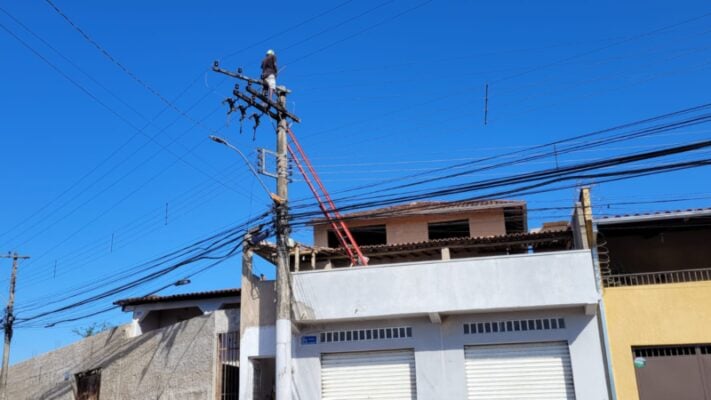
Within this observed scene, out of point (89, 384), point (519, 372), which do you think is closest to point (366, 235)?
point (89, 384)

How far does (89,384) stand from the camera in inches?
882

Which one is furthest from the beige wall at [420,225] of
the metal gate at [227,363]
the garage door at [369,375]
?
the garage door at [369,375]

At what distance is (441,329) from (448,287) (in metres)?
1.07

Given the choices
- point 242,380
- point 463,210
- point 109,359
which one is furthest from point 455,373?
point 109,359

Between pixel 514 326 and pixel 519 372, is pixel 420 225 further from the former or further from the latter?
pixel 519 372

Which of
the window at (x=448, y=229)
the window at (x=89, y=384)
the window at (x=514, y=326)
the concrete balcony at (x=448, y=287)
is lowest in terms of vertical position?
the window at (x=89, y=384)

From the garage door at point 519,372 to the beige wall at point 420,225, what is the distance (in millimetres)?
8619

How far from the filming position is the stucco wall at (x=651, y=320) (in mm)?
15547

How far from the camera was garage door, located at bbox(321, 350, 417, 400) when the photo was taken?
17.2m

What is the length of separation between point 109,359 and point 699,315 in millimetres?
16907

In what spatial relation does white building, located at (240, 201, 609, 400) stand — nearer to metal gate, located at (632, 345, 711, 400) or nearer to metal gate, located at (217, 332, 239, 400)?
metal gate, located at (217, 332, 239, 400)

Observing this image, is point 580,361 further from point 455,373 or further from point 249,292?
point 249,292

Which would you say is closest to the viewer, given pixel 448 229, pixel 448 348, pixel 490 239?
pixel 448 348

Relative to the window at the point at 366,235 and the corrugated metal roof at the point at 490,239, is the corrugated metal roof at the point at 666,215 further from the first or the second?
the window at the point at 366,235
